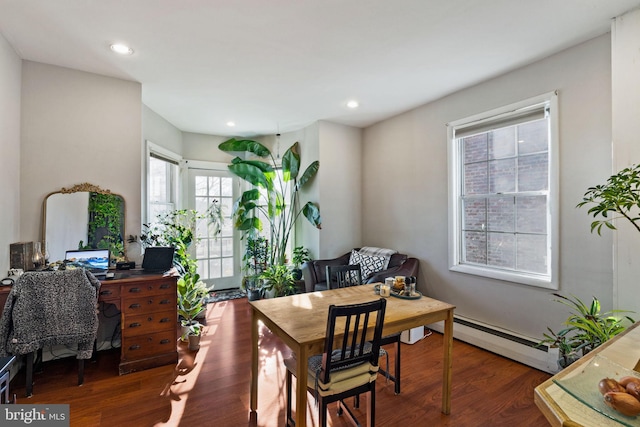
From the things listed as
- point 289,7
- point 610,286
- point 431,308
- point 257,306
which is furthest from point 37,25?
point 610,286

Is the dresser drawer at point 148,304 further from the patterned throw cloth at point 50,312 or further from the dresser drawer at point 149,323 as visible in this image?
the patterned throw cloth at point 50,312

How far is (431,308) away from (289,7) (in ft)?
7.43

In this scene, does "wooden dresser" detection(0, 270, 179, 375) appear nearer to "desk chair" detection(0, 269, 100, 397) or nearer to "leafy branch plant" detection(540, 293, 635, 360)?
"desk chair" detection(0, 269, 100, 397)


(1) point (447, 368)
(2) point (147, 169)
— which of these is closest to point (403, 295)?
(1) point (447, 368)

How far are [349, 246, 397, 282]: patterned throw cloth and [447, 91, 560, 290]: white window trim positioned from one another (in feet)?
2.74

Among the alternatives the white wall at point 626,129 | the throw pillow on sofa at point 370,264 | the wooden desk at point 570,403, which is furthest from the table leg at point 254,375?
Result: the white wall at point 626,129

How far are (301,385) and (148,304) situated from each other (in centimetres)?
184

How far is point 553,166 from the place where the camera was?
2609mm

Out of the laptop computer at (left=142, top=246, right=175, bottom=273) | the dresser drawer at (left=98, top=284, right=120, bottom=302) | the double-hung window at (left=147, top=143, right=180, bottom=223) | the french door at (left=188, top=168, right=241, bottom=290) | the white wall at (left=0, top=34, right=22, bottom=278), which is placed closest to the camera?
the white wall at (left=0, top=34, right=22, bottom=278)

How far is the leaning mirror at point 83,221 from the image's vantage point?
2.75m

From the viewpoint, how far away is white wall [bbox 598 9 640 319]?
2027 millimetres

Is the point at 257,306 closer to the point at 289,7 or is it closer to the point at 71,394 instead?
the point at 71,394

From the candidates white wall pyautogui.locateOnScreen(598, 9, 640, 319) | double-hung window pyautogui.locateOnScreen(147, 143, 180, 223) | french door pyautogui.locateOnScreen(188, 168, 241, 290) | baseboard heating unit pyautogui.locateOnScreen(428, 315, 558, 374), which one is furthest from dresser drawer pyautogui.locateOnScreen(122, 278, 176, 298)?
white wall pyautogui.locateOnScreen(598, 9, 640, 319)

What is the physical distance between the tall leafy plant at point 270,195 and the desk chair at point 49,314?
8.04 feet
